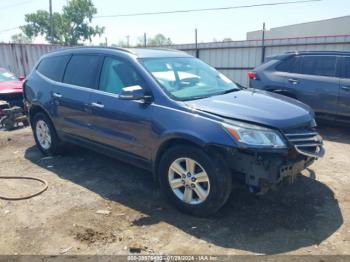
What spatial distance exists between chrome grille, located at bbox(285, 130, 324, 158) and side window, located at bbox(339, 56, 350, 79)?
12.3 ft

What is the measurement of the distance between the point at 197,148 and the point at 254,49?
30.3ft

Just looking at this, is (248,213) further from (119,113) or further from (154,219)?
(119,113)

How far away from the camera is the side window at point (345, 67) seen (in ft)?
21.4

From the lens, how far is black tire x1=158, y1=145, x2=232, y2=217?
319 centimetres

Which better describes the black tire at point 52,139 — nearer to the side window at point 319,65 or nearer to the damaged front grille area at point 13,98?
the damaged front grille area at point 13,98

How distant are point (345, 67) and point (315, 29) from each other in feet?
85.1

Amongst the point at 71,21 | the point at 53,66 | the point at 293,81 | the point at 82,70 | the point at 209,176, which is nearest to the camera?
the point at 209,176

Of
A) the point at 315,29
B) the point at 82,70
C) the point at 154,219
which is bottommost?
the point at 154,219

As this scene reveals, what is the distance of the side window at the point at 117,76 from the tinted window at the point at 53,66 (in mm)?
1167

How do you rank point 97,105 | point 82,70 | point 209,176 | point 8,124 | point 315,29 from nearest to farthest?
1. point 209,176
2. point 97,105
3. point 82,70
4. point 8,124
5. point 315,29

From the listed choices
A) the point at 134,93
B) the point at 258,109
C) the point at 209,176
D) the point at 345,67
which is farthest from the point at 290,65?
the point at 209,176

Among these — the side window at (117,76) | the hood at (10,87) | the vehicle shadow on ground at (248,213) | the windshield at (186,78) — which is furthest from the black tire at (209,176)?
the hood at (10,87)

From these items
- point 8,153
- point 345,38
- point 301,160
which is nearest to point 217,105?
point 301,160

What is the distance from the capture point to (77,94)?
463 centimetres
